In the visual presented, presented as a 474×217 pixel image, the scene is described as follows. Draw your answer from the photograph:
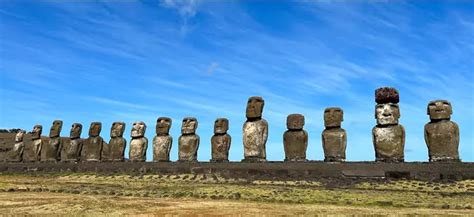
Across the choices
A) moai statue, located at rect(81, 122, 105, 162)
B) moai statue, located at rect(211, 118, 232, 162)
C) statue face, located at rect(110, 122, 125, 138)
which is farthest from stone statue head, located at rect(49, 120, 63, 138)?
moai statue, located at rect(211, 118, 232, 162)

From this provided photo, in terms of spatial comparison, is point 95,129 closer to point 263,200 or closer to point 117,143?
point 117,143

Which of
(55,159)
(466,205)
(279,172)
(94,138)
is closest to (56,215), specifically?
(466,205)

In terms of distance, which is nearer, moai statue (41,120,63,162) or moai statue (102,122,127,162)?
moai statue (102,122,127,162)

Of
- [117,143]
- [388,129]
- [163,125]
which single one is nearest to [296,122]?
[388,129]

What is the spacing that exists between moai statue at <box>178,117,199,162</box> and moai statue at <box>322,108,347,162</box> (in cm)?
683

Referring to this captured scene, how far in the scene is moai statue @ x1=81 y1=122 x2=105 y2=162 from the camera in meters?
29.1

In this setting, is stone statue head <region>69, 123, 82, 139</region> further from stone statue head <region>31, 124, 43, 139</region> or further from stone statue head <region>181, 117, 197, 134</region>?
stone statue head <region>181, 117, 197, 134</region>

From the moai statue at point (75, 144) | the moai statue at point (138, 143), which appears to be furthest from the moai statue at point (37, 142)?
the moai statue at point (138, 143)

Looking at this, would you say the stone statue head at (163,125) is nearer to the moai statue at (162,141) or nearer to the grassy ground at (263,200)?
the moai statue at (162,141)

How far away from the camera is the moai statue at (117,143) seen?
1104 inches

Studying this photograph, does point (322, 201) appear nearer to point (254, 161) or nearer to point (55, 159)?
point (254, 161)

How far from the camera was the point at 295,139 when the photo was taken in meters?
22.2

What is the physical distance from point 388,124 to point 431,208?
913 centimetres

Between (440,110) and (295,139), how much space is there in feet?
19.8
